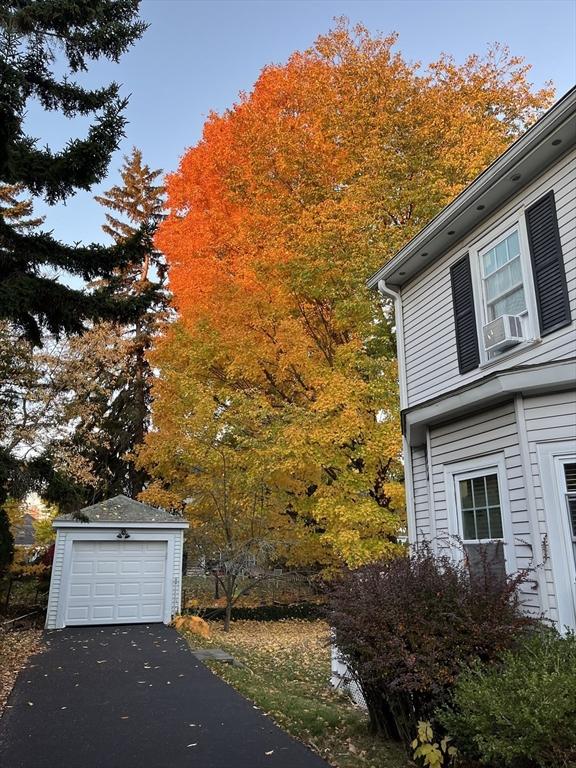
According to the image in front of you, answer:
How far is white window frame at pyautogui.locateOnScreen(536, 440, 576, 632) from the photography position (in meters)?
4.69

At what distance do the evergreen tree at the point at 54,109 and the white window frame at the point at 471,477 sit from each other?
5.70 metres

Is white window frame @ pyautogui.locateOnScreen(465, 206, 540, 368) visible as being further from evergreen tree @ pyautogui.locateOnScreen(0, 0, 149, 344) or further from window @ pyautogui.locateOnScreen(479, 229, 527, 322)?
evergreen tree @ pyautogui.locateOnScreen(0, 0, 149, 344)

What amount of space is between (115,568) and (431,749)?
1127 cm

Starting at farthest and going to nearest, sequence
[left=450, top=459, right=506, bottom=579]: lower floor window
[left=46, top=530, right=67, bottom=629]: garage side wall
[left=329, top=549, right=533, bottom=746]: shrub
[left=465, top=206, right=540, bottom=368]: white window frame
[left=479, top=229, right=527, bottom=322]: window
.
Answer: [left=46, top=530, right=67, bottom=629]: garage side wall, [left=479, top=229, right=527, bottom=322]: window, [left=465, top=206, right=540, bottom=368]: white window frame, [left=450, top=459, right=506, bottom=579]: lower floor window, [left=329, top=549, right=533, bottom=746]: shrub

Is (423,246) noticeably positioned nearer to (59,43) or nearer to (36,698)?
(59,43)

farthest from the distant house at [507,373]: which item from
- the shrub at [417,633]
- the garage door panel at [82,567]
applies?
the garage door panel at [82,567]

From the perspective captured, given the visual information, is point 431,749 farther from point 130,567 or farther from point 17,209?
point 17,209

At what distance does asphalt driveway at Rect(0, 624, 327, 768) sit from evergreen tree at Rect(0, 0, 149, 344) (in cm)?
522

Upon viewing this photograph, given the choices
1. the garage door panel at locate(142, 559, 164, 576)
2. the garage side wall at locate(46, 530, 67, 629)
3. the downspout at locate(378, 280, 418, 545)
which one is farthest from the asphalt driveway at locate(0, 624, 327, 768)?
the garage door panel at locate(142, 559, 164, 576)

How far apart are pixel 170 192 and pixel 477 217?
1262 centimetres

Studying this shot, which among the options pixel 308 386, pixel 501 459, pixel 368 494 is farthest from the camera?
pixel 308 386

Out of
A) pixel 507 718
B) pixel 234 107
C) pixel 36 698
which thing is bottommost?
pixel 36 698

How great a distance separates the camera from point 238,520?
558 inches

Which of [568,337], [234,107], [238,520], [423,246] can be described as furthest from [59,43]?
[238,520]
